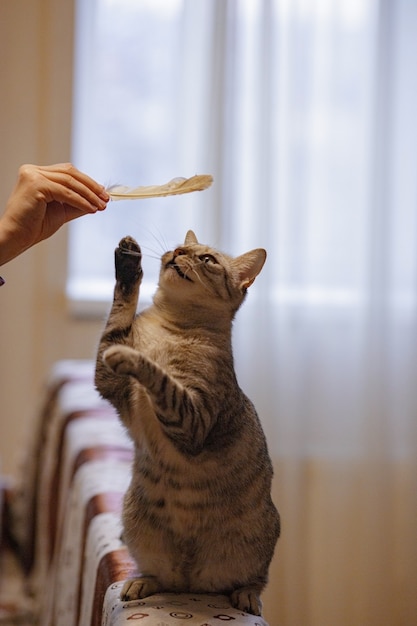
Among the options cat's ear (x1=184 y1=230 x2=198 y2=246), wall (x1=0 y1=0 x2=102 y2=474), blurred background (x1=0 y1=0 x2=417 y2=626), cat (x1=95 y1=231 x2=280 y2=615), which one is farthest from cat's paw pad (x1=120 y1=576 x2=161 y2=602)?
wall (x1=0 y1=0 x2=102 y2=474)

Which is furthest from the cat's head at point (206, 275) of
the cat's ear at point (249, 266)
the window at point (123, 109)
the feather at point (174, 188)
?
the window at point (123, 109)

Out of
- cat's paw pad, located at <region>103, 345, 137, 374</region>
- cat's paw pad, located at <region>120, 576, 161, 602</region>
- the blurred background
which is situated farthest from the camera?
the blurred background

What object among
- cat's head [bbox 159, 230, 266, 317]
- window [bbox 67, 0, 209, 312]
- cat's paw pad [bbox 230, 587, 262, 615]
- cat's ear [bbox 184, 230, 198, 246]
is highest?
window [bbox 67, 0, 209, 312]

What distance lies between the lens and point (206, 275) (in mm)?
1067

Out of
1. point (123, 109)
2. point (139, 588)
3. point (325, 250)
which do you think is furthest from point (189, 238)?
point (123, 109)

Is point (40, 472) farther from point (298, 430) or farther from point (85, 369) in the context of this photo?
point (298, 430)

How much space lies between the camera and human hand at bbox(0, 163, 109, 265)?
1.00 m

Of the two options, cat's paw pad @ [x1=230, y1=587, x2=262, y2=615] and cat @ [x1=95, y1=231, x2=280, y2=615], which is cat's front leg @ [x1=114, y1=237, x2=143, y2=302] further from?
cat's paw pad @ [x1=230, y1=587, x2=262, y2=615]

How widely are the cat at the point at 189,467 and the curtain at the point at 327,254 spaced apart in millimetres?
1207

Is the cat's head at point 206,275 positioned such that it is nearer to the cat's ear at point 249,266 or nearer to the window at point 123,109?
the cat's ear at point 249,266

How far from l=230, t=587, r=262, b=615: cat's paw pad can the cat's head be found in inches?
13.4

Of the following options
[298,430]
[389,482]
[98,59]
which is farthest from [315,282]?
[98,59]

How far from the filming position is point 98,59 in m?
2.80

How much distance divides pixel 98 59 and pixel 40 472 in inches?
53.4
